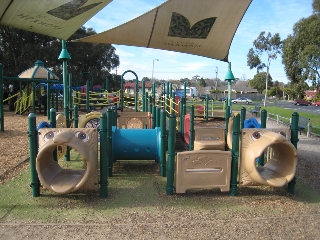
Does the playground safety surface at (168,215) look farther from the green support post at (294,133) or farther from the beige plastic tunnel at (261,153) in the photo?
the beige plastic tunnel at (261,153)

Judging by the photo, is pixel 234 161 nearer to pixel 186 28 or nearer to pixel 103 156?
pixel 103 156

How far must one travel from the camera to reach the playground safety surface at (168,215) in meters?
3.46

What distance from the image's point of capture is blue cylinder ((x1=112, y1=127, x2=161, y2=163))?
589cm

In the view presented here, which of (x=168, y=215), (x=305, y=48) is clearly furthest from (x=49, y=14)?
(x=305, y=48)

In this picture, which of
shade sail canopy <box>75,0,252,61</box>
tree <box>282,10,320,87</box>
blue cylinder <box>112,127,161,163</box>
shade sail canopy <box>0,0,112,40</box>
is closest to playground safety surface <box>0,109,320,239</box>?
blue cylinder <box>112,127,161,163</box>

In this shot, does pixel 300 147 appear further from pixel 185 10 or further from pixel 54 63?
pixel 54 63

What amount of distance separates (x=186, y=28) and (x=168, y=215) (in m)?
5.32

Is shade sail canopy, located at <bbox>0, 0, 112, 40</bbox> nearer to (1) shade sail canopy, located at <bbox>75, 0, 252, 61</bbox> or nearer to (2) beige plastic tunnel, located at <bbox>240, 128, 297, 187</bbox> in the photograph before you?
(1) shade sail canopy, located at <bbox>75, 0, 252, 61</bbox>

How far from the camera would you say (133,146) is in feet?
19.4

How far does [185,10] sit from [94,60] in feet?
102

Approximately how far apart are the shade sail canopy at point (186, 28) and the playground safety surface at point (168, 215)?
4.05 m

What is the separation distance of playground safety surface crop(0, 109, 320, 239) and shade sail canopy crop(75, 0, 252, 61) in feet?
13.3

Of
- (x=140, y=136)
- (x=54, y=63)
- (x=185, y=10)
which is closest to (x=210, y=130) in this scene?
(x=140, y=136)

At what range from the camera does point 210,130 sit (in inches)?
302
